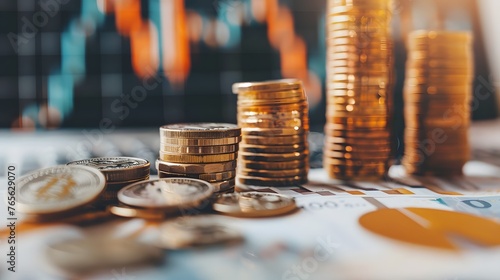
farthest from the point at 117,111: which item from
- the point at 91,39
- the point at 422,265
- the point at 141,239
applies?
the point at 422,265

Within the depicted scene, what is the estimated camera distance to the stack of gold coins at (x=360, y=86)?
1.46 m

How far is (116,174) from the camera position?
119 cm

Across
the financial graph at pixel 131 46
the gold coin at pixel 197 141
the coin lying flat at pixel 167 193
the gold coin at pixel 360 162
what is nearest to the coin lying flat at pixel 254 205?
the coin lying flat at pixel 167 193

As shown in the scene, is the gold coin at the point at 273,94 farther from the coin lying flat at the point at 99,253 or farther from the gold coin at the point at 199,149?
the coin lying flat at the point at 99,253

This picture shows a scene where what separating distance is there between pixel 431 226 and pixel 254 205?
363mm

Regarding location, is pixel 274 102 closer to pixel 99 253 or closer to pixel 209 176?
pixel 209 176

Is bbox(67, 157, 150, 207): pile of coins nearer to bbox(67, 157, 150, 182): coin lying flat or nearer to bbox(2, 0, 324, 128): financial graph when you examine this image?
bbox(67, 157, 150, 182): coin lying flat

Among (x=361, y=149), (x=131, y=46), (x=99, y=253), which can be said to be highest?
(x=131, y=46)

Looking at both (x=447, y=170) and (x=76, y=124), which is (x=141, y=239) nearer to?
(x=447, y=170)

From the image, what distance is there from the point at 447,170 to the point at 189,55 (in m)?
1.87

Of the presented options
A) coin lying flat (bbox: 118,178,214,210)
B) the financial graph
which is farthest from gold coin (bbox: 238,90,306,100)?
the financial graph

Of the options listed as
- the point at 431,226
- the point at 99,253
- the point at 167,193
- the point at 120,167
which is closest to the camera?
the point at 99,253

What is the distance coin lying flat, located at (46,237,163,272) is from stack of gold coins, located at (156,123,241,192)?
1.22 ft

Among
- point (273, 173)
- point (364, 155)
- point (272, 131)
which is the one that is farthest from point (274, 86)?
point (364, 155)
